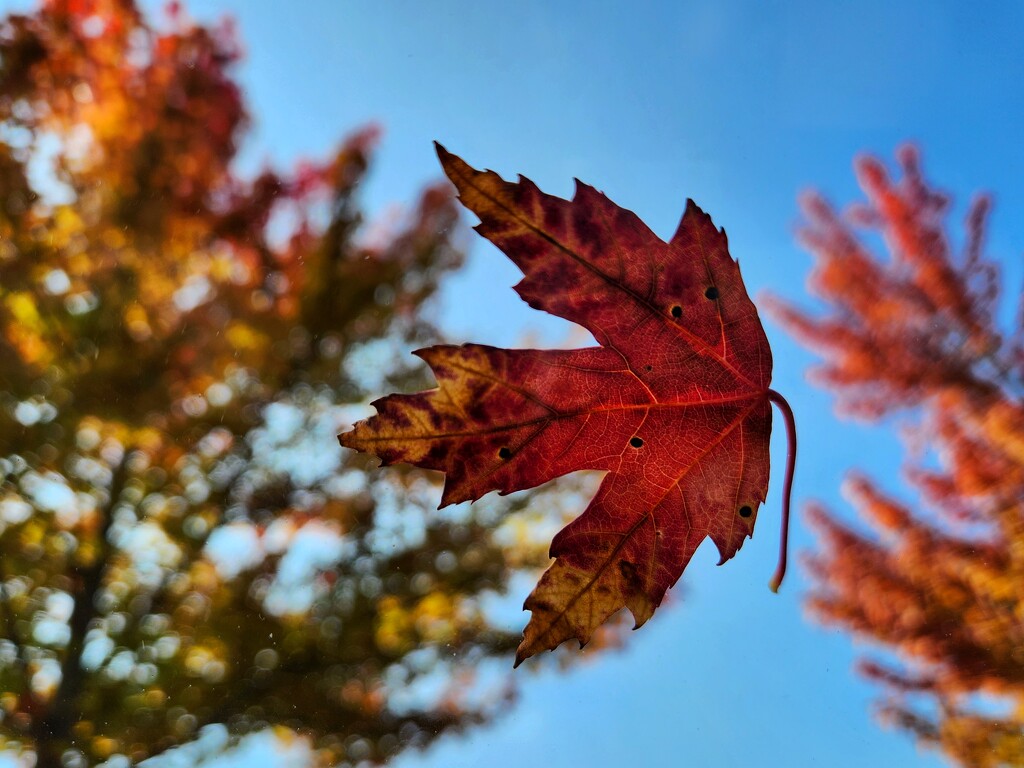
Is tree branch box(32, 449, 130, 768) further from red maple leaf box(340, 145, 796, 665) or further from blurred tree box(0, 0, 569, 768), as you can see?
red maple leaf box(340, 145, 796, 665)

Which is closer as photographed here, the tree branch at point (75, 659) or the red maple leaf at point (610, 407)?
the red maple leaf at point (610, 407)

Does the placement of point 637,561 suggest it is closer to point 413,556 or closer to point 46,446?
point 413,556

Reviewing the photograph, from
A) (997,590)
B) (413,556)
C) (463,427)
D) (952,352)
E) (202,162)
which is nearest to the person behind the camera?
(463,427)

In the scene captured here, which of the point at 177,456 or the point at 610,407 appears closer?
the point at 610,407

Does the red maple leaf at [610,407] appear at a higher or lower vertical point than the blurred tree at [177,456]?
lower

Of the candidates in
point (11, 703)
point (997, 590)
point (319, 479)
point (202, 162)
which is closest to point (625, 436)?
point (997, 590)

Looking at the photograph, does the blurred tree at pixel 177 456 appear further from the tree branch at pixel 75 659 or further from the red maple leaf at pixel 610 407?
the red maple leaf at pixel 610 407

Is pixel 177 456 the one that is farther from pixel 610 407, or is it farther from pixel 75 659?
pixel 610 407

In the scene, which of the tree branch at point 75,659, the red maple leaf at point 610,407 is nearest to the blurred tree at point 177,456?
the tree branch at point 75,659

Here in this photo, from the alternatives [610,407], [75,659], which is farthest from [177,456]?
[610,407]
